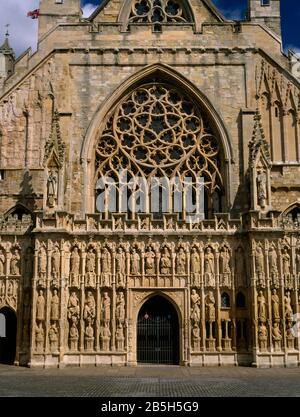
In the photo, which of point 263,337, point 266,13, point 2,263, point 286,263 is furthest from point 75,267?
point 266,13

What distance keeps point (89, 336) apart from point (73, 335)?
2.14 feet

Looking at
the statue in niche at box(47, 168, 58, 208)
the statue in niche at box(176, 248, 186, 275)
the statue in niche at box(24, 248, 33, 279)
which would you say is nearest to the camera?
the statue in niche at box(176, 248, 186, 275)

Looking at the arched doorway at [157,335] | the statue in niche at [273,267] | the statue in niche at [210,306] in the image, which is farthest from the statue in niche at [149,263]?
the statue in niche at [273,267]

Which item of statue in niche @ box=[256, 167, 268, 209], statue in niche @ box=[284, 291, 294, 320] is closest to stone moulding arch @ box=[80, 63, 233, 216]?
statue in niche @ box=[256, 167, 268, 209]

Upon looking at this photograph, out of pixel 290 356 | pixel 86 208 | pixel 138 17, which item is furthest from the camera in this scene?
pixel 138 17

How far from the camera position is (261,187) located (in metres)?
25.4

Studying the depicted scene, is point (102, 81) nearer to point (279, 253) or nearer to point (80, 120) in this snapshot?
point (80, 120)

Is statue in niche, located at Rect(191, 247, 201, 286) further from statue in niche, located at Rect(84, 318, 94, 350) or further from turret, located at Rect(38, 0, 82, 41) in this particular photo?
turret, located at Rect(38, 0, 82, 41)

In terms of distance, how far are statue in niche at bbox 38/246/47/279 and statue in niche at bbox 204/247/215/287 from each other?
21.7ft

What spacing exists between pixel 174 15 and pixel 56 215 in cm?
1355

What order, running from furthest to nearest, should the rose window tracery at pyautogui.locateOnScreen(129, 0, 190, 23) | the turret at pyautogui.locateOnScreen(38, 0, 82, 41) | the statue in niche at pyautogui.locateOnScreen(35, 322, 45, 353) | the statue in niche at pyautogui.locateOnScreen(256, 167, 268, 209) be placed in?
the rose window tracery at pyautogui.locateOnScreen(129, 0, 190, 23) < the turret at pyautogui.locateOnScreen(38, 0, 82, 41) < the statue in niche at pyautogui.locateOnScreen(256, 167, 268, 209) < the statue in niche at pyautogui.locateOnScreen(35, 322, 45, 353)

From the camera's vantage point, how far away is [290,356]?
23547 mm

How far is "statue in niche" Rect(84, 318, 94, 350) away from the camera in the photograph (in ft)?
78.0
